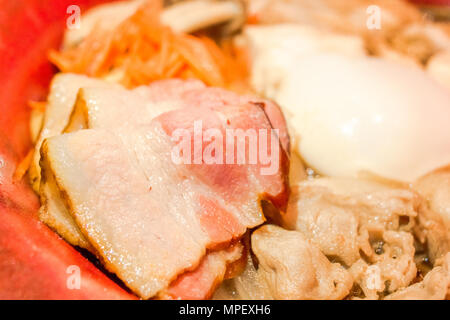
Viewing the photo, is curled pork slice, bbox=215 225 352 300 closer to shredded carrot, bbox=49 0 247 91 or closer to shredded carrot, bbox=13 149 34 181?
shredded carrot, bbox=13 149 34 181

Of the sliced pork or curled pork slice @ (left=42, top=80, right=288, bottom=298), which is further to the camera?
the sliced pork

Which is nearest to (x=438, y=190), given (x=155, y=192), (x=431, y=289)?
(x=431, y=289)

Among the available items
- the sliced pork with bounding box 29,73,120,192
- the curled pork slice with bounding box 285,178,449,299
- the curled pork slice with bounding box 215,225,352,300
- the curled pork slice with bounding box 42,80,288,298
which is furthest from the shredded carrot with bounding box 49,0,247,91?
the curled pork slice with bounding box 215,225,352,300

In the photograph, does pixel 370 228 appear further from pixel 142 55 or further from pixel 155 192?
pixel 142 55

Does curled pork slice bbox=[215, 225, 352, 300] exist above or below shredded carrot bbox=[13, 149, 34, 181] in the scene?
below

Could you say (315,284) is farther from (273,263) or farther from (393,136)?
(393,136)
